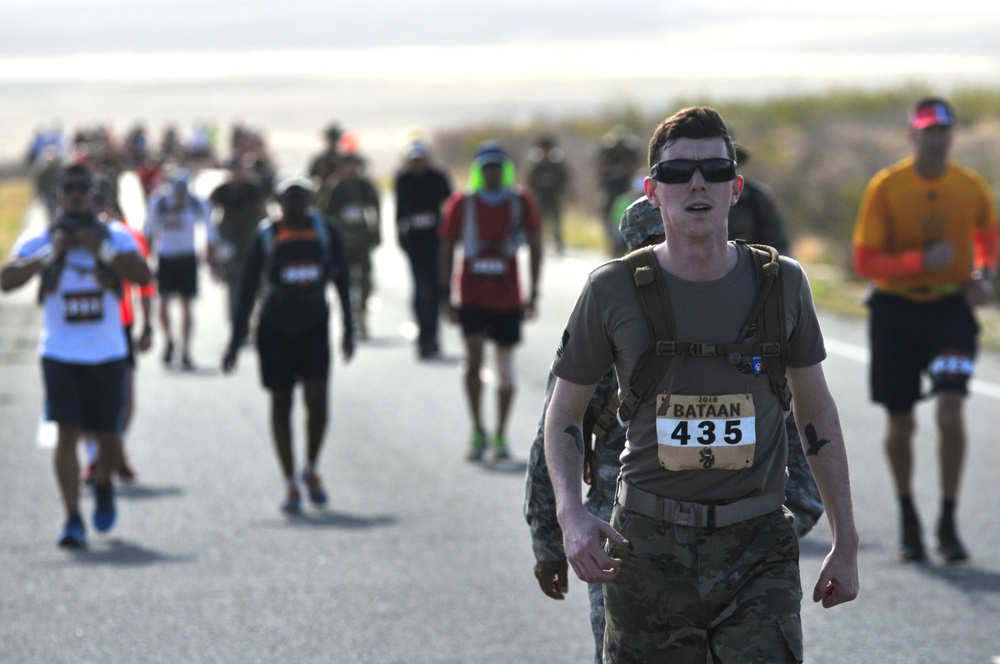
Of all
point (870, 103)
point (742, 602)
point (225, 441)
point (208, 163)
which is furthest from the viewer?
point (870, 103)

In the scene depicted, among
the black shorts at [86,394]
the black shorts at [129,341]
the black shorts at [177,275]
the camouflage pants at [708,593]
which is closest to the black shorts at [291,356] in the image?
the black shorts at [129,341]

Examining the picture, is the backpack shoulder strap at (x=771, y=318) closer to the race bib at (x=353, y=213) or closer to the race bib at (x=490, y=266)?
the race bib at (x=490, y=266)

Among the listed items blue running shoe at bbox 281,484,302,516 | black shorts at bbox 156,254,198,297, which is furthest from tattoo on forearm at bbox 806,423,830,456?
black shorts at bbox 156,254,198,297

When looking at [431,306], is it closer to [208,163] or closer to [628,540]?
[628,540]

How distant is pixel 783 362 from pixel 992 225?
4807 mm

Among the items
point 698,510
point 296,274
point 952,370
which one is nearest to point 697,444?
point 698,510

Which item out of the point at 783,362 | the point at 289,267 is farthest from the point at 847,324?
the point at 783,362

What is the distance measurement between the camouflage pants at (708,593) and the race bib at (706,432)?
171mm

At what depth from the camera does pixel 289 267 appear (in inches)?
396

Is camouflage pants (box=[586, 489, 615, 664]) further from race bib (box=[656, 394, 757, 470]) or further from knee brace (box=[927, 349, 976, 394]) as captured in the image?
knee brace (box=[927, 349, 976, 394])

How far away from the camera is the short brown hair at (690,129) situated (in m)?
4.23

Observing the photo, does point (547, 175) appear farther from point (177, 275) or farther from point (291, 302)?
point (291, 302)

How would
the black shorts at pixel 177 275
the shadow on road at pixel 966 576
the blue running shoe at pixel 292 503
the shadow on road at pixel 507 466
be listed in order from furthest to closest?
the black shorts at pixel 177 275 < the shadow on road at pixel 507 466 < the blue running shoe at pixel 292 503 < the shadow on road at pixel 966 576

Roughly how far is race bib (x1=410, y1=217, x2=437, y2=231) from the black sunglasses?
12.4m
